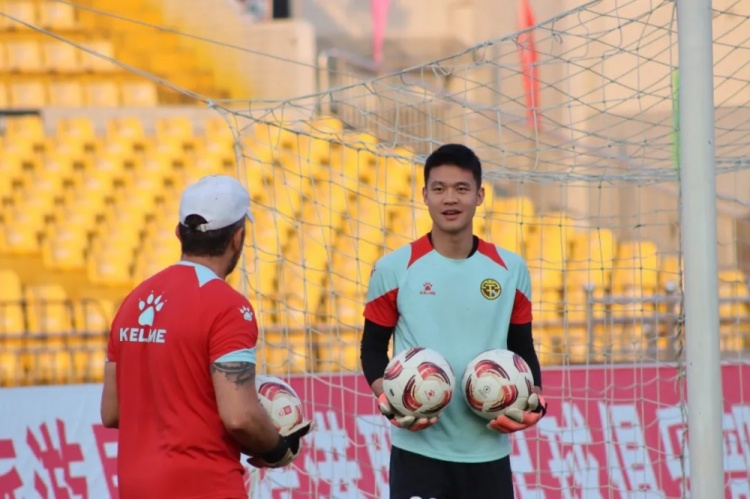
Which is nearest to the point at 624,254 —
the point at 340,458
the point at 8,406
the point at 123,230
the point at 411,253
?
the point at 123,230

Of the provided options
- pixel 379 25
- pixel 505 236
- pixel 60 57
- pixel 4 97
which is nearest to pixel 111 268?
pixel 505 236

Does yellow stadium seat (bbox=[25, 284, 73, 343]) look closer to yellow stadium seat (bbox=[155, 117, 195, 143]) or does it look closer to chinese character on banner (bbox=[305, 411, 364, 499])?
yellow stadium seat (bbox=[155, 117, 195, 143])

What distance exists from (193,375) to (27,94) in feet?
45.0

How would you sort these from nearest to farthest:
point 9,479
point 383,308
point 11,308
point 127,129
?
1. point 383,308
2. point 9,479
3. point 11,308
4. point 127,129

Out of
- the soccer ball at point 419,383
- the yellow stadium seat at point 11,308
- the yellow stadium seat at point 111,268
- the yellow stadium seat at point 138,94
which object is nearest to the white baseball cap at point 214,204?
the soccer ball at point 419,383

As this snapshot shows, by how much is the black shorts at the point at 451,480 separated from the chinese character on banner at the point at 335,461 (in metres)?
2.24

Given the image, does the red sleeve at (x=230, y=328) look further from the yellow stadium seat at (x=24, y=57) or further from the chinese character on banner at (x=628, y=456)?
the yellow stadium seat at (x=24, y=57)

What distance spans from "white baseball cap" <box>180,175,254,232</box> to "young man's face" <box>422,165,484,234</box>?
825 mm

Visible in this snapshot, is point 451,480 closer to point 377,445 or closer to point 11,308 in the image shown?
point 377,445

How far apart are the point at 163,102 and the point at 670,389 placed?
11.7 m

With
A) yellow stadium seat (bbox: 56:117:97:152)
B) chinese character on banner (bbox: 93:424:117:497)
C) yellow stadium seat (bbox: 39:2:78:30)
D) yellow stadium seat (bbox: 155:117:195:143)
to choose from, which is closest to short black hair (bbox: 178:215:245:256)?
chinese character on banner (bbox: 93:424:117:497)

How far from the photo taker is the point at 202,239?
325 cm

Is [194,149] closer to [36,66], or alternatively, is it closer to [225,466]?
[36,66]

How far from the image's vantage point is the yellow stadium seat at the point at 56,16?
1647cm
